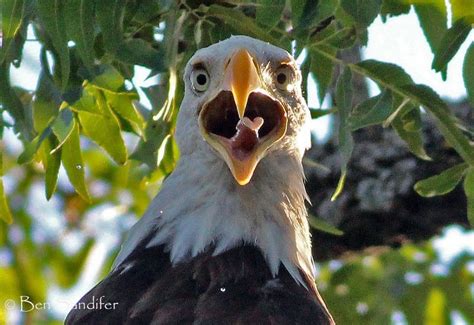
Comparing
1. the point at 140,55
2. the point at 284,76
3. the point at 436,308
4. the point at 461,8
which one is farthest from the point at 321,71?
the point at 436,308

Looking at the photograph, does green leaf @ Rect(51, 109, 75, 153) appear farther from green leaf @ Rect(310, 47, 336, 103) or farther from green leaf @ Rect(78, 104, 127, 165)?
green leaf @ Rect(310, 47, 336, 103)

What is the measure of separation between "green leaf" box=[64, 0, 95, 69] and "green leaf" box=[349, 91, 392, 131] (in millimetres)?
880

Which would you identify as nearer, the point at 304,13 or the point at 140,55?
the point at 304,13

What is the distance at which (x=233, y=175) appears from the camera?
13.2 feet

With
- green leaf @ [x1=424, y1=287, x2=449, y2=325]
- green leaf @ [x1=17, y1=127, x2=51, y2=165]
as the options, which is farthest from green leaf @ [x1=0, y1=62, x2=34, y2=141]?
green leaf @ [x1=424, y1=287, x2=449, y2=325]

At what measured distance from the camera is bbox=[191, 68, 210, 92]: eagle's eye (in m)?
4.17

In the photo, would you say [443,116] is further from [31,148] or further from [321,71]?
[31,148]

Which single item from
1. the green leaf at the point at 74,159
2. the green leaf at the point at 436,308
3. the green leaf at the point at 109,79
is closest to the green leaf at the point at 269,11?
the green leaf at the point at 109,79

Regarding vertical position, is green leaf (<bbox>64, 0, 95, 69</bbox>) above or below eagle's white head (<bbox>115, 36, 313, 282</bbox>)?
above

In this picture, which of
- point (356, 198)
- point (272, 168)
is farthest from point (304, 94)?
point (356, 198)

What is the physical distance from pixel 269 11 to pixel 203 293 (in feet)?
2.89

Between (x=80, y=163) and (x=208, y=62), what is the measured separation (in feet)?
2.01

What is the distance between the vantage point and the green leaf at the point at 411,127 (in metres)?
4.27

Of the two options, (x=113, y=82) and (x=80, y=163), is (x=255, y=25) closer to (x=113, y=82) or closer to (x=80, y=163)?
(x=113, y=82)
